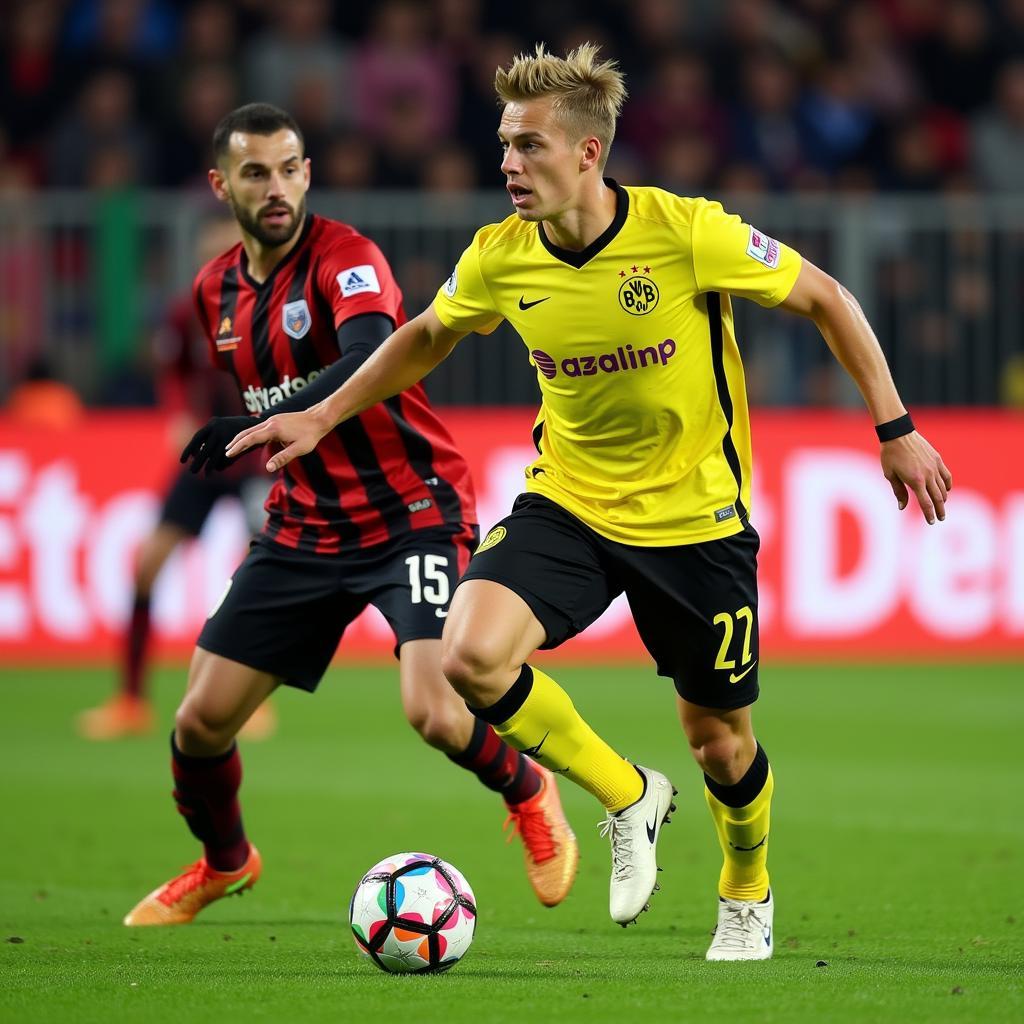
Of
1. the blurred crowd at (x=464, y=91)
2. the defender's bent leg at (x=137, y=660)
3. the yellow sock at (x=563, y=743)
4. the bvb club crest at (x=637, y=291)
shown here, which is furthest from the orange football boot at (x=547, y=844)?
the blurred crowd at (x=464, y=91)

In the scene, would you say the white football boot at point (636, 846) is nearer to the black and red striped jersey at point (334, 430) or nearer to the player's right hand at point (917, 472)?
the player's right hand at point (917, 472)

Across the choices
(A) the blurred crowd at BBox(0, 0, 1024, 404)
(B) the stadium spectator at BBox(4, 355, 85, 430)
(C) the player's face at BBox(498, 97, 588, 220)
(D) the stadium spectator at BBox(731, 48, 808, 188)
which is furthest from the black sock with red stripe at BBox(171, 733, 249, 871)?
(D) the stadium spectator at BBox(731, 48, 808, 188)

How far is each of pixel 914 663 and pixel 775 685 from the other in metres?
1.44

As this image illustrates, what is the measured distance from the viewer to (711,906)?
6273mm

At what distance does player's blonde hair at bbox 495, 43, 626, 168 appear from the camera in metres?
5.07

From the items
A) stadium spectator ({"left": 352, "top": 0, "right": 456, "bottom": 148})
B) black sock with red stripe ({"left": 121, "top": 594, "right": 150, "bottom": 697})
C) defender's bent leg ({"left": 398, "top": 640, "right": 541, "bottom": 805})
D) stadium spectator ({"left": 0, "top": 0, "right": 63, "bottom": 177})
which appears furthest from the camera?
stadium spectator ({"left": 352, "top": 0, "right": 456, "bottom": 148})

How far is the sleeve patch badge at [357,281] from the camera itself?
5.82 m

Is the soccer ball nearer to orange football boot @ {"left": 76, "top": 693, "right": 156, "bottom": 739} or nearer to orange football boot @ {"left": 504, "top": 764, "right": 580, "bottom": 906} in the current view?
orange football boot @ {"left": 504, "top": 764, "right": 580, "bottom": 906}

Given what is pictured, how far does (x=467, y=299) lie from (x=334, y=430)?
0.95m

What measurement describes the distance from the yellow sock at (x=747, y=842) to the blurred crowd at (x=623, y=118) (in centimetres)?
821

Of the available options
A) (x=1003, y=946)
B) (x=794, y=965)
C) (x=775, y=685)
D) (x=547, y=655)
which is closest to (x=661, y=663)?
(x=794, y=965)

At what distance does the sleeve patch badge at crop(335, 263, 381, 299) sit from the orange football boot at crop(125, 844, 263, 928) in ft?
5.98

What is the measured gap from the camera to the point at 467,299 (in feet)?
17.4

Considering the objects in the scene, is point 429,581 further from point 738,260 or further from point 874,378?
point 874,378
